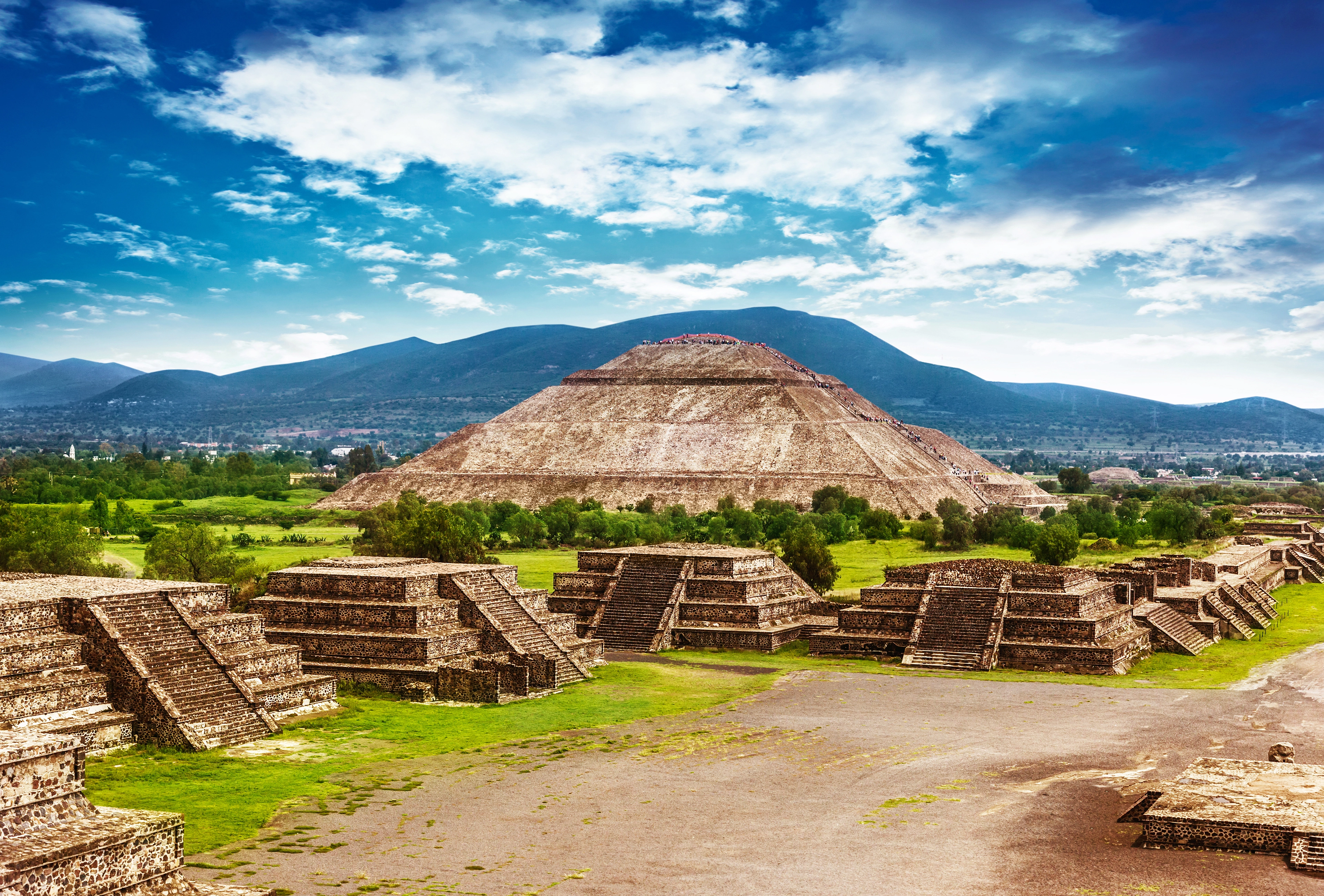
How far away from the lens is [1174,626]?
43.9 meters

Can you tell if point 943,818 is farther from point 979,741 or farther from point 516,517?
point 516,517

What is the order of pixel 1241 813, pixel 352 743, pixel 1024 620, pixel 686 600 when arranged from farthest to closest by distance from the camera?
pixel 686 600, pixel 1024 620, pixel 352 743, pixel 1241 813

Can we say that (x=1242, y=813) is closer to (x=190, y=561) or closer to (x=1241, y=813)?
(x=1241, y=813)

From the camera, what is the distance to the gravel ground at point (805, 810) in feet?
56.0

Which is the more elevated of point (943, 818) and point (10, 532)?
point (10, 532)

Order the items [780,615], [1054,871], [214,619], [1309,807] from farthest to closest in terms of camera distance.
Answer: [780,615]
[214,619]
[1309,807]
[1054,871]

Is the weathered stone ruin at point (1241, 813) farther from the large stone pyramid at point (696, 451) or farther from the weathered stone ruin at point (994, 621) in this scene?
the large stone pyramid at point (696, 451)

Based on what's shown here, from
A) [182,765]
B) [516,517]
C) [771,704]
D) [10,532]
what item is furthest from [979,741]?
[516,517]

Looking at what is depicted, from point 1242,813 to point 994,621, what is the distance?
20960 millimetres

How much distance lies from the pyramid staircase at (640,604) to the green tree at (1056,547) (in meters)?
20.9

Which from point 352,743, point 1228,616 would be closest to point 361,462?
point 1228,616

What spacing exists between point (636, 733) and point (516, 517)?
57644mm

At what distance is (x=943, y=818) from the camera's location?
67.0ft

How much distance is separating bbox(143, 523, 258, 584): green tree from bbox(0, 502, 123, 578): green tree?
1869 mm
